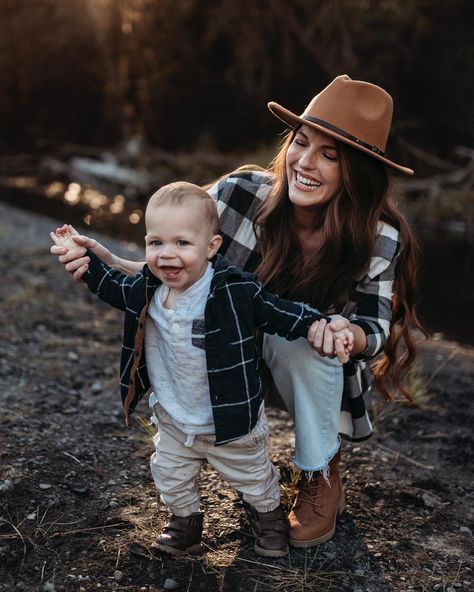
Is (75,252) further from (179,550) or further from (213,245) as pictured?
(179,550)

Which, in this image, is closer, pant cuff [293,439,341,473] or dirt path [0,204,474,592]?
dirt path [0,204,474,592]

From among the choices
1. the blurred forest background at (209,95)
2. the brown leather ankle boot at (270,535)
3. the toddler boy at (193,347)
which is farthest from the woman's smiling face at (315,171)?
the blurred forest background at (209,95)

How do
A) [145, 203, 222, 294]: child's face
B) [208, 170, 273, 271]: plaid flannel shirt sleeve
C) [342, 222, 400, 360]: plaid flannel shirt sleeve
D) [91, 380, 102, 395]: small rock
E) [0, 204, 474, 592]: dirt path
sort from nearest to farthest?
[145, 203, 222, 294]: child's face
[0, 204, 474, 592]: dirt path
[342, 222, 400, 360]: plaid flannel shirt sleeve
[208, 170, 273, 271]: plaid flannel shirt sleeve
[91, 380, 102, 395]: small rock

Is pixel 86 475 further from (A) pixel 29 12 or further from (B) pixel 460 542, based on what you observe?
(A) pixel 29 12

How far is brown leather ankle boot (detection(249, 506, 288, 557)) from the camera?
2424 millimetres

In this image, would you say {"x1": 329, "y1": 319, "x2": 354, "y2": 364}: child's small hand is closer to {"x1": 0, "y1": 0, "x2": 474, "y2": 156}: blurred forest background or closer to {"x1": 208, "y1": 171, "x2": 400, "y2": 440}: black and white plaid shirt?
{"x1": 208, "y1": 171, "x2": 400, "y2": 440}: black and white plaid shirt

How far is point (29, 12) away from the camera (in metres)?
13.3

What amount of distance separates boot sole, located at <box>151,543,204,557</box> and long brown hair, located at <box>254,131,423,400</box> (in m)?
0.93

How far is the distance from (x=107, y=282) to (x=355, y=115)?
1.02 meters

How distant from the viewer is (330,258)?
2.61 metres

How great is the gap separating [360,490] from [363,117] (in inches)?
57.0

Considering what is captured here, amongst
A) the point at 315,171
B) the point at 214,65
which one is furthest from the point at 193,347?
the point at 214,65

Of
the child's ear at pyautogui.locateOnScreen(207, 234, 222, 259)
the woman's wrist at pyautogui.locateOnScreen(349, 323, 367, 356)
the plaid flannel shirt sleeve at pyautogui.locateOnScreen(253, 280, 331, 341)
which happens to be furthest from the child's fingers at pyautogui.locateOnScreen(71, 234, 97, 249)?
the woman's wrist at pyautogui.locateOnScreen(349, 323, 367, 356)

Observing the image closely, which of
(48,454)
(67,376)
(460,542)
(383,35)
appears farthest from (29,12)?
(460,542)
